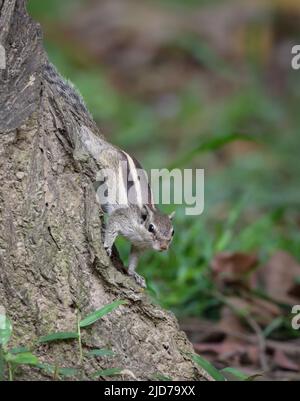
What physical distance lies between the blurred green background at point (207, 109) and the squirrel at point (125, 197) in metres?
0.60

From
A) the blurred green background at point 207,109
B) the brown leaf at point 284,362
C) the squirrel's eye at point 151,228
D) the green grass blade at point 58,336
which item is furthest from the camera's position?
the blurred green background at point 207,109

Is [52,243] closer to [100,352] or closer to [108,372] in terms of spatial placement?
[100,352]

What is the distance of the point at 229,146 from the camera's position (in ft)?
39.0

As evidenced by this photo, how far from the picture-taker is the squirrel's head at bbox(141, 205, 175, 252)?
16.8ft

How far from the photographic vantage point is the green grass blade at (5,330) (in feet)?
13.7

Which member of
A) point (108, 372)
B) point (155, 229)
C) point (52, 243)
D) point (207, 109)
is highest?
point (207, 109)

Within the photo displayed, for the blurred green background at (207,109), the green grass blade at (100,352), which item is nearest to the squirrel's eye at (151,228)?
Result: the blurred green background at (207,109)

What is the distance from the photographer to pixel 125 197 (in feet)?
16.7

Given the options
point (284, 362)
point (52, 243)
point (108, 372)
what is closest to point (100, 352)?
point (108, 372)

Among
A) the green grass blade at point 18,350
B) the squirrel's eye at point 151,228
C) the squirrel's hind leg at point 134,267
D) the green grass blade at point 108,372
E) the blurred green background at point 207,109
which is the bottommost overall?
the green grass blade at point 108,372

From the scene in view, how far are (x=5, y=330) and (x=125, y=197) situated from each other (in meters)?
1.21

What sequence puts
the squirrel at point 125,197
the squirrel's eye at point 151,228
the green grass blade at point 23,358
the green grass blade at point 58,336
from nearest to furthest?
the green grass blade at point 23,358, the green grass blade at point 58,336, the squirrel at point 125,197, the squirrel's eye at point 151,228

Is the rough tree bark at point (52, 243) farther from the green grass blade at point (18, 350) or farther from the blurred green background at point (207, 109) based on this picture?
the blurred green background at point (207, 109)
